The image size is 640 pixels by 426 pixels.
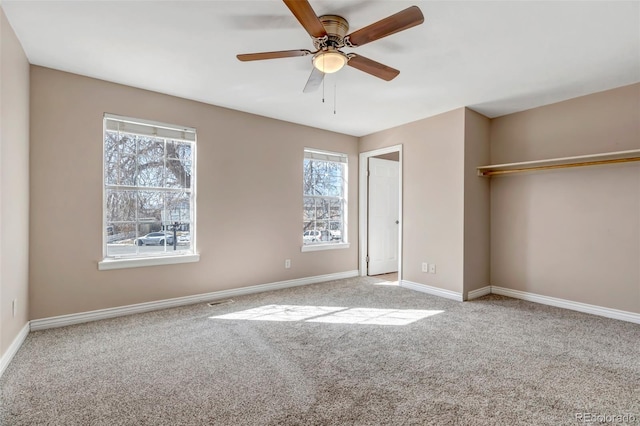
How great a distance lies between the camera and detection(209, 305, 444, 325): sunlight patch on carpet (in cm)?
321

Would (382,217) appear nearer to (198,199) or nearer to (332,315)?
(332,315)

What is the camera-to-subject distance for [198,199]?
3.76 m

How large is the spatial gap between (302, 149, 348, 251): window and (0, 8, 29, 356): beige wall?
3.11m

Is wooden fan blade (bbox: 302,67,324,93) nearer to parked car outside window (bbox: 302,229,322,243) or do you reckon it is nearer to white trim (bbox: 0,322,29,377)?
parked car outside window (bbox: 302,229,322,243)

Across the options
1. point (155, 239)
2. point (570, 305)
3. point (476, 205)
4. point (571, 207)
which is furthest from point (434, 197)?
point (155, 239)

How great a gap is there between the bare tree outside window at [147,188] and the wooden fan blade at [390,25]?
99.4 inches

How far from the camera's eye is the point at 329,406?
1.79 m

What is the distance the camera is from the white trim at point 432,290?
398 centimetres

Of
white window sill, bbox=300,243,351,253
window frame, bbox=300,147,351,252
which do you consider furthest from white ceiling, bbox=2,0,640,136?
white window sill, bbox=300,243,351,253

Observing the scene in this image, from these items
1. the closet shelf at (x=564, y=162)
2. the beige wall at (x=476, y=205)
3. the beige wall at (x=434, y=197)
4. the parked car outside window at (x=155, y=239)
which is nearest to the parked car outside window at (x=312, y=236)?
the beige wall at (x=434, y=197)

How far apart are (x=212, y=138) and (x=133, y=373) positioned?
2.68m

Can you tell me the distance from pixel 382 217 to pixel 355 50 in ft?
11.2

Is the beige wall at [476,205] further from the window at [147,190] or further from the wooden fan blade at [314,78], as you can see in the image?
the window at [147,190]

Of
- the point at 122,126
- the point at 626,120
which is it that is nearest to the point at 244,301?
the point at 122,126
